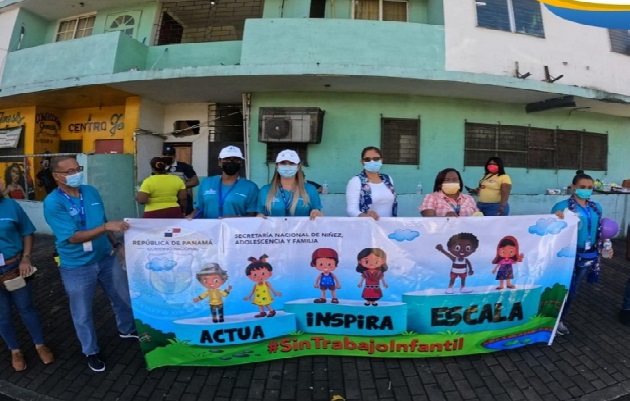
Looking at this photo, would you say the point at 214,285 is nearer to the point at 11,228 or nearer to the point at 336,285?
the point at 336,285

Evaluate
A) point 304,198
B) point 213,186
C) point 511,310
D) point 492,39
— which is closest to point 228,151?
point 213,186

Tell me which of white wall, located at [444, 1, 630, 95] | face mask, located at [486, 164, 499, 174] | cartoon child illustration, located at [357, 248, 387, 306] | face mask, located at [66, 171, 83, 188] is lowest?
cartoon child illustration, located at [357, 248, 387, 306]

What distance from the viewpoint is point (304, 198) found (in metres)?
3.01

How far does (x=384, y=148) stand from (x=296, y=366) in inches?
210

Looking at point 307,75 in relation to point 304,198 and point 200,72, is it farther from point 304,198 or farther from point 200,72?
point 304,198

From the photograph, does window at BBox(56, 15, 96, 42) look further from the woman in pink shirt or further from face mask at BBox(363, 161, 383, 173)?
the woman in pink shirt

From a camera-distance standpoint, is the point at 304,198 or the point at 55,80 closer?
the point at 304,198

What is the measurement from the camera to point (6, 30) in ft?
27.8

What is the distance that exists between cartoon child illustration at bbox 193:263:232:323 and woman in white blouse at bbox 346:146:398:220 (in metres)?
1.30

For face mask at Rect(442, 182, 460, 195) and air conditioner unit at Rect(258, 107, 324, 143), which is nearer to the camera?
face mask at Rect(442, 182, 460, 195)

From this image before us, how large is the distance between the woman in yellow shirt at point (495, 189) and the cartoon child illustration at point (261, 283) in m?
3.94

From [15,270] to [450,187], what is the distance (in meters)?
3.92

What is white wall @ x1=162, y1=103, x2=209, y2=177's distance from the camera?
26.1ft

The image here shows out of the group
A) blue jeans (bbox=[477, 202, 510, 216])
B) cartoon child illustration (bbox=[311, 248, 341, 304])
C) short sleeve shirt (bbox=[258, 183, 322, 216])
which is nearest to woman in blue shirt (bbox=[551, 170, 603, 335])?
blue jeans (bbox=[477, 202, 510, 216])
